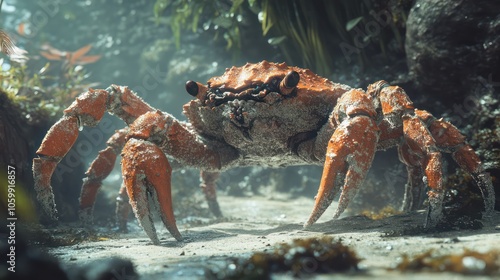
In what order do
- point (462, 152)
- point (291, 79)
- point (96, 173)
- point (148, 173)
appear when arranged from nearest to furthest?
point (148, 173)
point (291, 79)
point (462, 152)
point (96, 173)

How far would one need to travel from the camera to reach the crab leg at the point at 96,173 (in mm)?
6070

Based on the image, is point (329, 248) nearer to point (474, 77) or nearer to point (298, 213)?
point (474, 77)

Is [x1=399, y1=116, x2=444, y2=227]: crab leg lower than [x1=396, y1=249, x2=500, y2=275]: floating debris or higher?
higher

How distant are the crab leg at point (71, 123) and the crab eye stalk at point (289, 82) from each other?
212 cm

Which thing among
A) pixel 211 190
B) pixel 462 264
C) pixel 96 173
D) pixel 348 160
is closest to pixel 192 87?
pixel 348 160

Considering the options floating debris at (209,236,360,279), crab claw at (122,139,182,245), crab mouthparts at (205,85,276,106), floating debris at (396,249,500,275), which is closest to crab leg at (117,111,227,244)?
crab claw at (122,139,182,245)

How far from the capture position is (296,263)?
2.27 metres

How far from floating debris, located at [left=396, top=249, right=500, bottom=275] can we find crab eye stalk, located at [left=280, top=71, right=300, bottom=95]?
98.9 inches

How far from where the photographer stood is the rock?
507 centimetres

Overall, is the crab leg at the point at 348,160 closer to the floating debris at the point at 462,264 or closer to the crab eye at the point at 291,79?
the crab eye at the point at 291,79

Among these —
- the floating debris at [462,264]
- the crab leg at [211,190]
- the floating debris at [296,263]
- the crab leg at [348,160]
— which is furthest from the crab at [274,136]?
the crab leg at [211,190]

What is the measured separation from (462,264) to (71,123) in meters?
4.46

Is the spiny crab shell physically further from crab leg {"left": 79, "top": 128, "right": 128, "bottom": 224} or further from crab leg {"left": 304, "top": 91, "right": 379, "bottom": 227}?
crab leg {"left": 79, "top": 128, "right": 128, "bottom": 224}

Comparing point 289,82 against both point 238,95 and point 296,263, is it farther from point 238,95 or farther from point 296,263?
point 296,263
